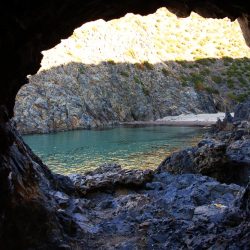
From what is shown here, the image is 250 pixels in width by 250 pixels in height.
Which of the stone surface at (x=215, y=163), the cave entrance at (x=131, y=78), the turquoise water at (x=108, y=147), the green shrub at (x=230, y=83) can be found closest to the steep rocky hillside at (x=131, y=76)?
the cave entrance at (x=131, y=78)

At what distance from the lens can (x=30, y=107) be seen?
90.7 meters

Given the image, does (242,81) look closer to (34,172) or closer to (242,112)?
(242,112)

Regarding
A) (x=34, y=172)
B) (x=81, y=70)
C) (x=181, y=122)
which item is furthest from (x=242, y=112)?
(x=34, y=172)

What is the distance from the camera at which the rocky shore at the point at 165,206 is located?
16859mm

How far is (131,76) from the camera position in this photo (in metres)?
109

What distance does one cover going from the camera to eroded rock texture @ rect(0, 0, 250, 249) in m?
12.6

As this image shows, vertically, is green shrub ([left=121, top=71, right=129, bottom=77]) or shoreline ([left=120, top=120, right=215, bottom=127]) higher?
green shrub ([left=121, top=71, right=129, bottom=77])

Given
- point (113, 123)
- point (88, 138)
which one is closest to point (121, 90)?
point (113, 123)

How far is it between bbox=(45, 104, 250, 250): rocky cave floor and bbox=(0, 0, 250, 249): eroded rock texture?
85mm

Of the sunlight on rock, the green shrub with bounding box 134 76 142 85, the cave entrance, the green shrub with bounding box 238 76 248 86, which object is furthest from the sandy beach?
the sunlight on rock

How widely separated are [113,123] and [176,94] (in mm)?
22866

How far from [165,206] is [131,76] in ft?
290

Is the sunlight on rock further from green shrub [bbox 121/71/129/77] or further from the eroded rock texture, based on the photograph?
the eroded rock texture

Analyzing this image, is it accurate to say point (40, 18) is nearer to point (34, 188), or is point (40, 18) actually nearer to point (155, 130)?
point (34, 188)
